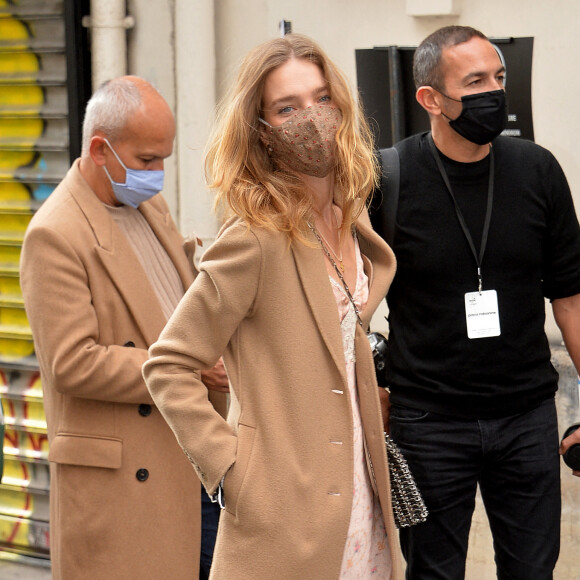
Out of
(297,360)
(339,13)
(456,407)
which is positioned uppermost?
(339,13)

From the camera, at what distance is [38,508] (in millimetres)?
5406

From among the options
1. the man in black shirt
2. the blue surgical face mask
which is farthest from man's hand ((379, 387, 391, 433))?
the blue surgical face mask

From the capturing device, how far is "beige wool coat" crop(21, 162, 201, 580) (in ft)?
10.4

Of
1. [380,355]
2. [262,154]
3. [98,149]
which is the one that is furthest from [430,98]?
[98,149]

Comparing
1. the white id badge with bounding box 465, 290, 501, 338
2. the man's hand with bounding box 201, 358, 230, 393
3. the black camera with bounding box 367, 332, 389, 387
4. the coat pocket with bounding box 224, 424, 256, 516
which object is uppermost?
the white id badge with bounding box 465, 290, 501, 338

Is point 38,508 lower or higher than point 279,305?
lower

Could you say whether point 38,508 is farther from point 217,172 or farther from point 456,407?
point 217,172

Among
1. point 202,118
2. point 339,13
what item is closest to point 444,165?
point 339,13

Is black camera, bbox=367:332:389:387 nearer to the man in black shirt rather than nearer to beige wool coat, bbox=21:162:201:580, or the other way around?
the man in black shirt

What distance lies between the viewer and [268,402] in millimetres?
2393

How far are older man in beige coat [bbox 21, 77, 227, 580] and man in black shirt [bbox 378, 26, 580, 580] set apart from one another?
707 mm

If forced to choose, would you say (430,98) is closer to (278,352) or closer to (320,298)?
(320,298)

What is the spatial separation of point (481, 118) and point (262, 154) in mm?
873

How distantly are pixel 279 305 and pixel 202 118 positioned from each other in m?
2.70
